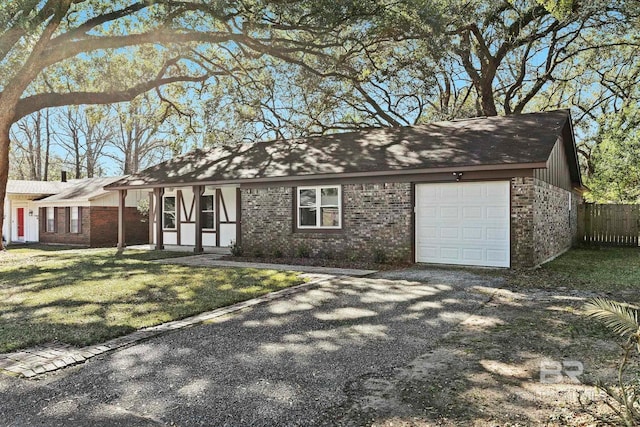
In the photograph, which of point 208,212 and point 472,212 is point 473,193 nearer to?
point 472,212

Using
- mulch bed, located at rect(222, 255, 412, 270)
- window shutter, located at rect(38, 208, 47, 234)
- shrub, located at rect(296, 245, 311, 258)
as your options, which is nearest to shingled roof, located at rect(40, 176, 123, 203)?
window shutter, located at rect(38, 208, 47, 234)

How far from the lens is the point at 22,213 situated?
87.0 ft

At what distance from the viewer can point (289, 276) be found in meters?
9.95

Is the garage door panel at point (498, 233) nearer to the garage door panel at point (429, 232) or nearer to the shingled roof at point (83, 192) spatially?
the garage door panel at point (429, 232)

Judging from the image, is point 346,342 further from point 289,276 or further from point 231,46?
point 231,46

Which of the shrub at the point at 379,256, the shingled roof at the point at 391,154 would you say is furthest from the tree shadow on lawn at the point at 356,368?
the shrub at the point at 379,256

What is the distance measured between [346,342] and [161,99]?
780 inches

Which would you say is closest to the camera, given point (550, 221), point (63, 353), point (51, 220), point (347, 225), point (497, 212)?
point (63, 353)

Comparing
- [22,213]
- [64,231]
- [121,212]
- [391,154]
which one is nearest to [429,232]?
[391,154]

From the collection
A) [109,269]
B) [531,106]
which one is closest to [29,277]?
[109,269]

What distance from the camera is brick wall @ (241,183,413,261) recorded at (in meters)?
11.9

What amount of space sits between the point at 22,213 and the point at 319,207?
2254 centimetres

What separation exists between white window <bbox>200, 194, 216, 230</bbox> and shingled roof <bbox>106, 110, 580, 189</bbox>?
136 cm

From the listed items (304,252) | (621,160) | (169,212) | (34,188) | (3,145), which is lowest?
(304,252)
